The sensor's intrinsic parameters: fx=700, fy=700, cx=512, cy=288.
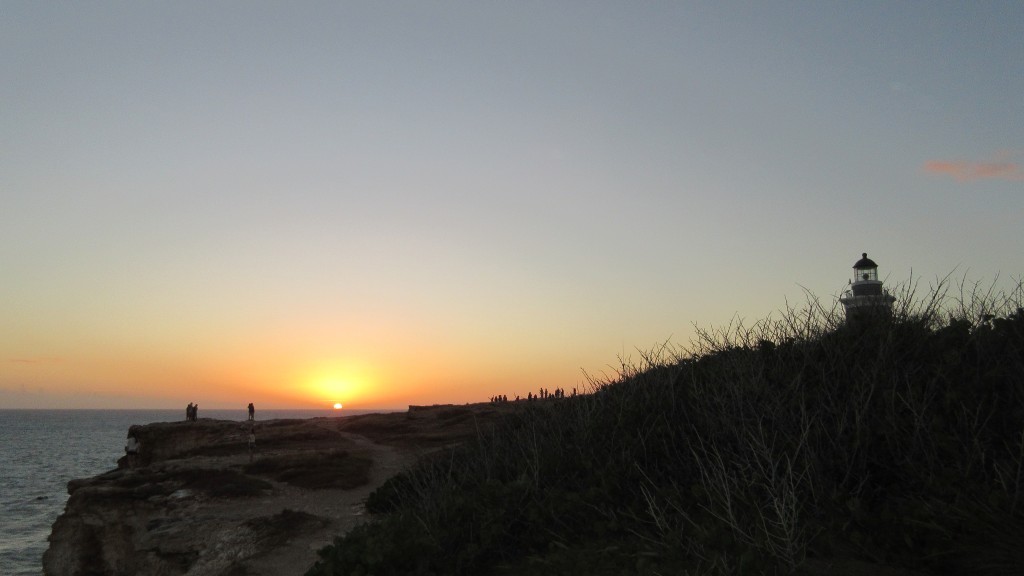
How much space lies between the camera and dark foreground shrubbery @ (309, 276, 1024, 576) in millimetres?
5680

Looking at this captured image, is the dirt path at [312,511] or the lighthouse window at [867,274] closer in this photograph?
the dirt path at [312,511]

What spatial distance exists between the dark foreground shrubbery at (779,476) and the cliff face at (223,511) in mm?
4167

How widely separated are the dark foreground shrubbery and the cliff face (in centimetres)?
417

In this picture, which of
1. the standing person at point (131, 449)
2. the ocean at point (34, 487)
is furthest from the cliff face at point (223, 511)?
the ocean at point (34, 487)

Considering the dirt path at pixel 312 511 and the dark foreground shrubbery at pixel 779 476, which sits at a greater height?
the dark foreground shrubbery at pixel 779 476

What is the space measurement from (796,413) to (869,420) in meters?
0.84

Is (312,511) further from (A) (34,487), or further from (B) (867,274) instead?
(A) (34,487)

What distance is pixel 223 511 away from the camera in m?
14.2

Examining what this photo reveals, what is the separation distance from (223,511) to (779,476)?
11547 mm

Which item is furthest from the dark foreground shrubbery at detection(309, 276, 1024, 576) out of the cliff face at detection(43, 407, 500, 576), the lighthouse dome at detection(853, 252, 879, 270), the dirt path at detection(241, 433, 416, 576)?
the lighthouse dome at detection(853, 252, 879, 270)

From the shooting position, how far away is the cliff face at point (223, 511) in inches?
470

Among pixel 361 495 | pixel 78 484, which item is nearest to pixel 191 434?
pixel 78 484

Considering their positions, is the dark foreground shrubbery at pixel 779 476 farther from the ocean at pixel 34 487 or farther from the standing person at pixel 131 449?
the ocean at pixel 34 487

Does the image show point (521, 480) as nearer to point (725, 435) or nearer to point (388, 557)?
point (388, 557)
